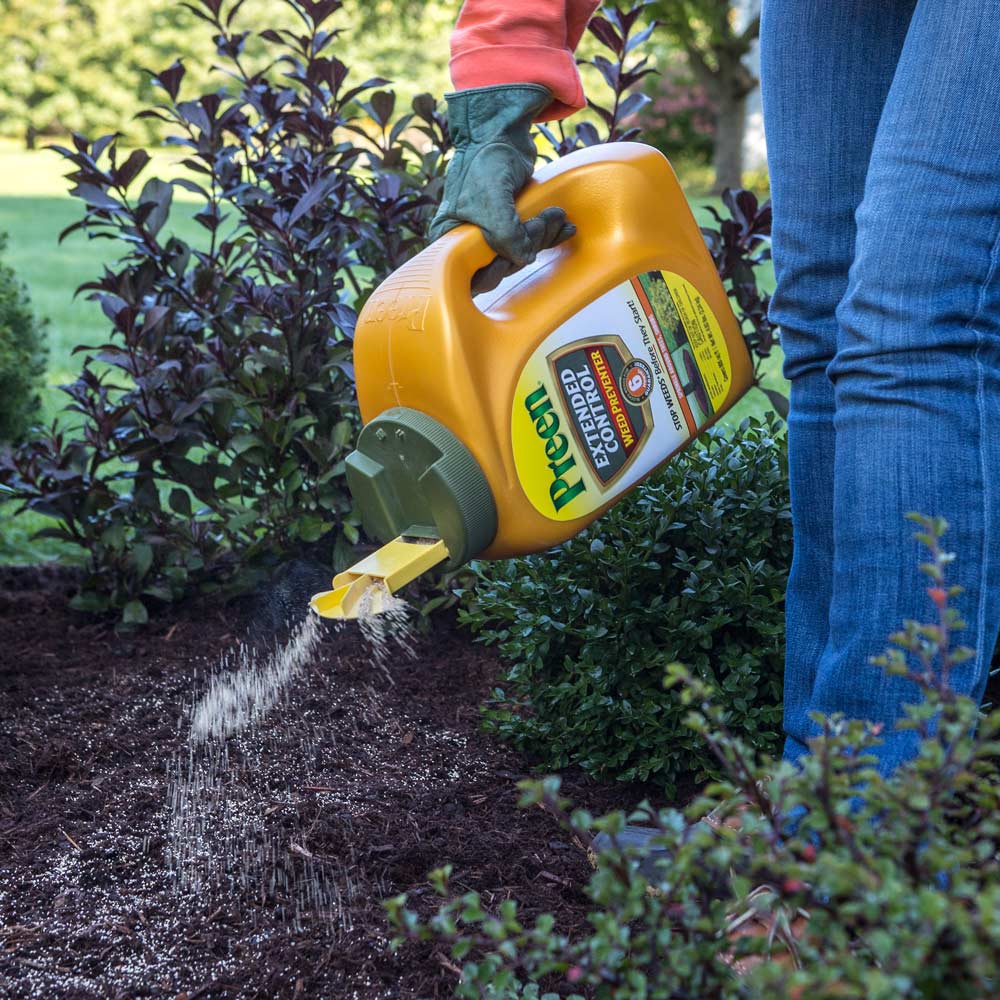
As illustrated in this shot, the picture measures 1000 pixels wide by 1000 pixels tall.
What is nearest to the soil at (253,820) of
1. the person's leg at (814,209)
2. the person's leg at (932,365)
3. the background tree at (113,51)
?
the person's leg at (814,209)

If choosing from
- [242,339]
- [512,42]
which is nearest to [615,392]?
[512,42]

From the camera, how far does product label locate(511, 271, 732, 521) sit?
1.62 meters

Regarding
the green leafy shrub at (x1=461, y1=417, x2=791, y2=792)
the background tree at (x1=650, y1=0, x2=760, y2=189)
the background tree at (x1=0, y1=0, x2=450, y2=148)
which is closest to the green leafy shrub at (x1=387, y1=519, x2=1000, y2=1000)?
the green leafy shrub at (x1=461, y1=417, x2=791, y2=792)

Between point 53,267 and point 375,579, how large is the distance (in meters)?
7.66

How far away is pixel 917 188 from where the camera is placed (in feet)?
4.05

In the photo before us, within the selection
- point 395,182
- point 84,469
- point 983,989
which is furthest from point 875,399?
point 84,469

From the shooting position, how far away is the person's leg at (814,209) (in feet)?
4.95

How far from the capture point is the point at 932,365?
4.06ft

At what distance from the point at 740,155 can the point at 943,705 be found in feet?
50.2

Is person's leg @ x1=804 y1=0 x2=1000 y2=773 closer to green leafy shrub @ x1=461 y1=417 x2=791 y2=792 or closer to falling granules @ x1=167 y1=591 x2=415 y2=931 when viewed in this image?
green leafy shrub @ x1=461 y1=417 x2=791 y2=792

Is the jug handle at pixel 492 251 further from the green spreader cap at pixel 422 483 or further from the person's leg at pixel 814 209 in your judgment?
the person's leg at pixel 814 209

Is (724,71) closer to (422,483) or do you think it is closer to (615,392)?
(615,392)

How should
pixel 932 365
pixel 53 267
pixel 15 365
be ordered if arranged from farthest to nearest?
pixel 53 267
pixel 15 365
pixel 932 365

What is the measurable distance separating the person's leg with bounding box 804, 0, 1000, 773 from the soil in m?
0.62
